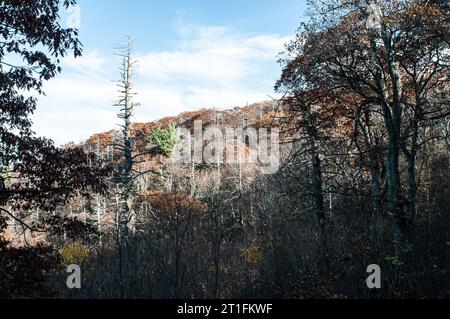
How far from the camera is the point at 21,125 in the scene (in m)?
6.93

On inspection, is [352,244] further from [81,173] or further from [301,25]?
[81,173]

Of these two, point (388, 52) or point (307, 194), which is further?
point (307, 194)

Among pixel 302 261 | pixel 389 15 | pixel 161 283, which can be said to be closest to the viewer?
pixel 161 283

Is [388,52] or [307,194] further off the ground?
[388,52]

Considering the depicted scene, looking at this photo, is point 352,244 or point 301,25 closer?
point 352,244

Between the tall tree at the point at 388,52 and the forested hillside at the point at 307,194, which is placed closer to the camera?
the forested hillside at the point at 307,194

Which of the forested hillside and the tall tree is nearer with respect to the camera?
the forested hillside
